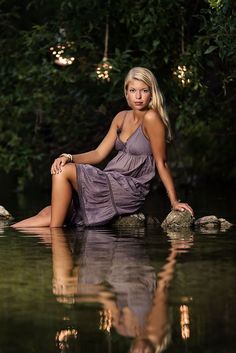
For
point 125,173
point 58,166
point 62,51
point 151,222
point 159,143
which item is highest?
point 62,51

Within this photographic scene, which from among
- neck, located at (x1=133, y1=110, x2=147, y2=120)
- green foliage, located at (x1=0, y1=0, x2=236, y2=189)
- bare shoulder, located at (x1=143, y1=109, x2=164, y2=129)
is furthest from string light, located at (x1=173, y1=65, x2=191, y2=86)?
bare shoulder, located at (x1=143, y1=109, x2=164, y2=129)

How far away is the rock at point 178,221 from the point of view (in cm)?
945

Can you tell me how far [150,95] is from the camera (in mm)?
9719

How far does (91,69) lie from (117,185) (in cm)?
637

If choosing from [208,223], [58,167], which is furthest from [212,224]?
[58,167]

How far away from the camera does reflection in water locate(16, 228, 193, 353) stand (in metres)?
4.46

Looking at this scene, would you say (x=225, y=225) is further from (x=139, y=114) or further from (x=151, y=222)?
(x=139, y=114)

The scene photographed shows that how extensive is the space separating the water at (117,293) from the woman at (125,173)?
0.92 metres

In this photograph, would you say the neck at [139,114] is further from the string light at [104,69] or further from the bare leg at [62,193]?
the string light at [104,69]

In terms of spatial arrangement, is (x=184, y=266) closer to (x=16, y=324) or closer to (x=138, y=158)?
(x=16, y=324)

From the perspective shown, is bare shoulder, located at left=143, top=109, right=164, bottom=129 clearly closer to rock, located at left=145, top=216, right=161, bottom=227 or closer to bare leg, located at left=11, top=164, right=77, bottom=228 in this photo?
bare leg, located at left=11, top=164, right=77, bottom=228

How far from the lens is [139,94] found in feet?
31.6

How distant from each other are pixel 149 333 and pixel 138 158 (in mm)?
5450

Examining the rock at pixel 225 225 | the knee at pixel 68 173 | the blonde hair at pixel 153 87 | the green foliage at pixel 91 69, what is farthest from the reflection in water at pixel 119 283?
the green foliage at pixel 91 69
